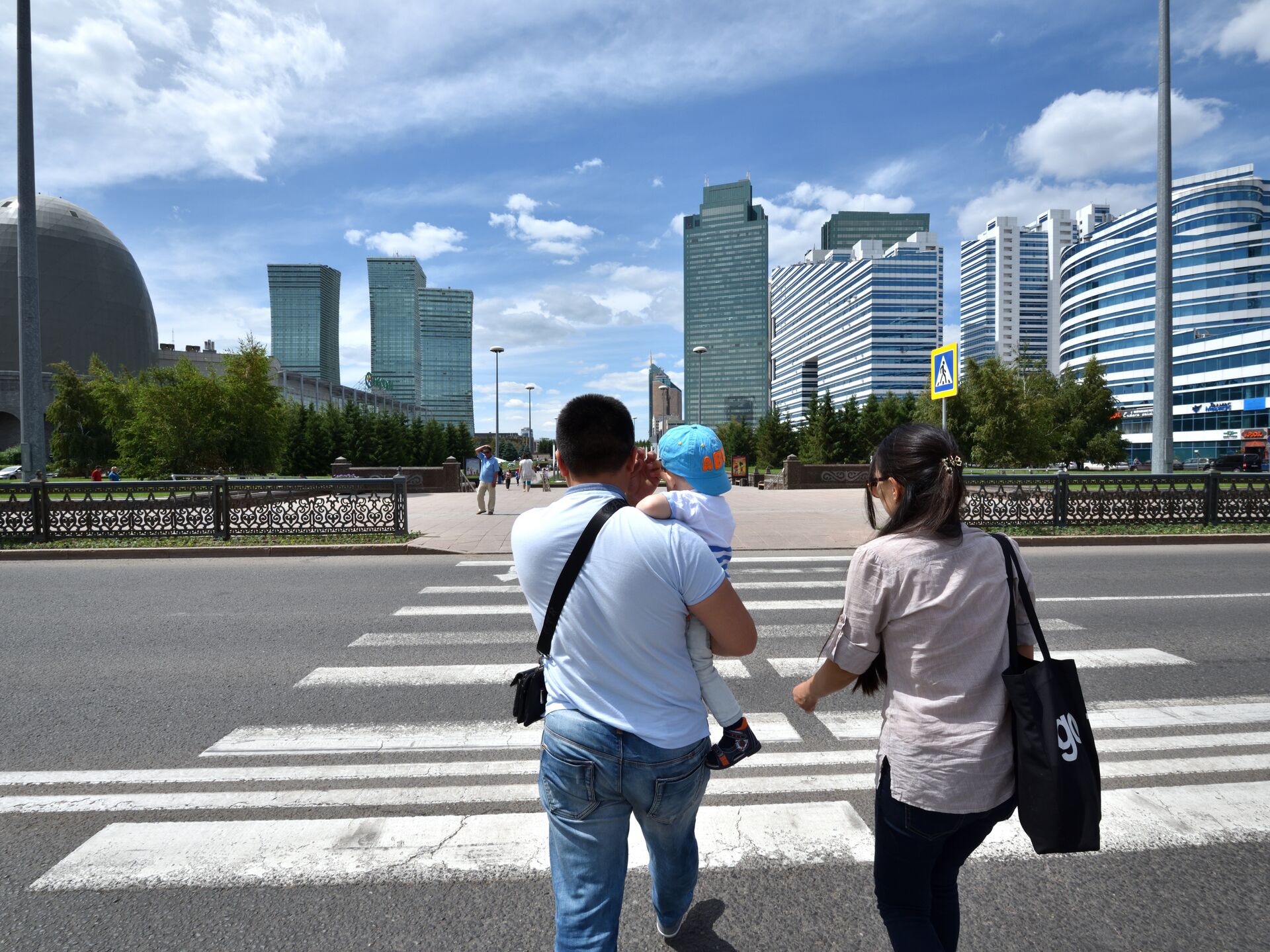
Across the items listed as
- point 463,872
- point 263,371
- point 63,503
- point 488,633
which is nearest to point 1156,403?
point 488,633

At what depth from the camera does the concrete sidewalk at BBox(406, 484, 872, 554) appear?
45.1ft

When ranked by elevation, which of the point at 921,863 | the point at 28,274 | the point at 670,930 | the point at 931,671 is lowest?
the point at 670,930

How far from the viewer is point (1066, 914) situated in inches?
107

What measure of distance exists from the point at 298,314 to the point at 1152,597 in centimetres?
21028

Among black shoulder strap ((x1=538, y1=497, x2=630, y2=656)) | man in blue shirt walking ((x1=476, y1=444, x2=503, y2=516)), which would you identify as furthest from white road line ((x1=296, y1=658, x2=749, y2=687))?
man in blue shirt walking ((x1=476, y1=444, x2=503, y2=516))

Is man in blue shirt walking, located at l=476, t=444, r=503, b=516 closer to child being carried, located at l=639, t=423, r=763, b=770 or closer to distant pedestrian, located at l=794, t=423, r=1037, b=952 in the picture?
child being carried, located at l=639, t=423, r=763, b=770

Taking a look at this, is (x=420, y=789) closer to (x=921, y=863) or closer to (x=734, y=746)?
(x=734, y=746)

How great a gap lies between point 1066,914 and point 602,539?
2.40 m

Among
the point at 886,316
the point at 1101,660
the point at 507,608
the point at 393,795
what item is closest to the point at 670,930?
the point at 393,795

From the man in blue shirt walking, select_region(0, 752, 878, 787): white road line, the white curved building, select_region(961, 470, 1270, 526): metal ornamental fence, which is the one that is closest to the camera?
select_region(0, 752, 878, 787): white road line

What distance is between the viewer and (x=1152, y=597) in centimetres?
859

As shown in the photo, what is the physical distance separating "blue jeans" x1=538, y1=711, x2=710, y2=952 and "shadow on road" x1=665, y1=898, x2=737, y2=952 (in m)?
0.84

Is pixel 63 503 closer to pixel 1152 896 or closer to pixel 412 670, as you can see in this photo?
pixel 412 670

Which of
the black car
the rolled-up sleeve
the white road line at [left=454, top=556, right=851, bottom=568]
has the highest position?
the rolled-up sleeve
